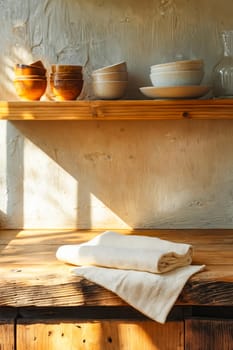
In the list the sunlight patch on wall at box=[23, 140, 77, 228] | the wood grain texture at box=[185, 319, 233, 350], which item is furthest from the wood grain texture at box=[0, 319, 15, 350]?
the sunlight patch on wall at box=[23, 140, 77, 228]

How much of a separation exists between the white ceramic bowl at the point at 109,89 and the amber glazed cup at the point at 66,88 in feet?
0.19

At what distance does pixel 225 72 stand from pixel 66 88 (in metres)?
0.54

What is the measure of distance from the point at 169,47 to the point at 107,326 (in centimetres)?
99

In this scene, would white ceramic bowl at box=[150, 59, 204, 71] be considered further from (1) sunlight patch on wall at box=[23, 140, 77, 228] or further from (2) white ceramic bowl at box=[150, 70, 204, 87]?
(1) sunlight patch on wall at box=[23, 140, 77, 228]

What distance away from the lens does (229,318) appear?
149 centimetres

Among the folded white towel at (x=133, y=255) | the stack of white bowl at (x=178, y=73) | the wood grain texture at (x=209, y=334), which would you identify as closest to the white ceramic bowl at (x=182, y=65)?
the stack of white bowl at (x=178, y=73)

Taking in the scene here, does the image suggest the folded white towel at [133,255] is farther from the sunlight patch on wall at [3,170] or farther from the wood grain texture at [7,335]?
the sunlight patch on wall at [3,170]

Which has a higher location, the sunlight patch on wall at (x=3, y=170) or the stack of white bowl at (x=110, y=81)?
the stack of white bowl at (x=110, y=81)

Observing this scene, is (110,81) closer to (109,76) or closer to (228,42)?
(109,76)

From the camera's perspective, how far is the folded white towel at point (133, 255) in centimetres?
142

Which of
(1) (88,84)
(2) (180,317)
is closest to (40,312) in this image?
(2) (180,317)

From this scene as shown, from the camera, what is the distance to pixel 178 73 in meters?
1.71

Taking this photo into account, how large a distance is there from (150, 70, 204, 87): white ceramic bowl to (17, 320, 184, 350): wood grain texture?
0.74 metres

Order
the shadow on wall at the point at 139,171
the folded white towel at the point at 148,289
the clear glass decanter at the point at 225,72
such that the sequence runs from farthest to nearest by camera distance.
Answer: the shadow on wall at the point at 139,171, the clear glass decanter at the point at 225,72, the folded white towel at the point at 148,289
